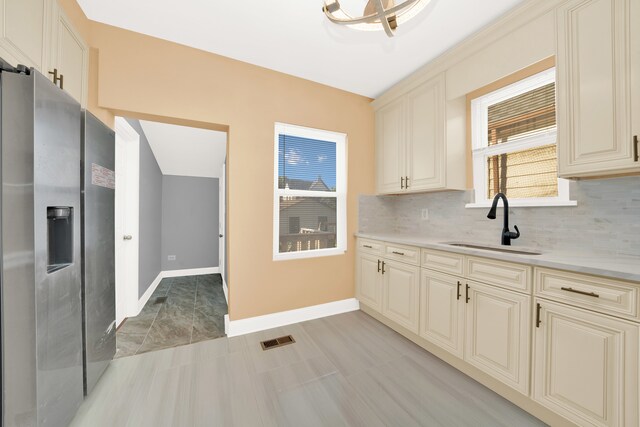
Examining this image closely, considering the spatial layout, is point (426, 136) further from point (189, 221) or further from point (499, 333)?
point (189, 221)

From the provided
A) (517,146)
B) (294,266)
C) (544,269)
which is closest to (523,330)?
(544,269)

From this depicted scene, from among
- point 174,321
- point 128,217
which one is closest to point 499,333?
point 174,321

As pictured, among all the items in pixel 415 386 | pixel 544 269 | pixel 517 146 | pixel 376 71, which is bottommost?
pixel 415 386

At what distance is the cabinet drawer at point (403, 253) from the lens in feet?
7.27

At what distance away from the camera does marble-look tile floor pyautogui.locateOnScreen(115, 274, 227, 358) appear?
2260mm

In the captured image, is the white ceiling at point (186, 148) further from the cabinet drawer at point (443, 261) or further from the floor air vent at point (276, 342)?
the cabinet drawer at point (443, 261)

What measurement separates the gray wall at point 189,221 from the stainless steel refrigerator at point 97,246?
319 cm

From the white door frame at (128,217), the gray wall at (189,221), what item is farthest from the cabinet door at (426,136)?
the gray wall at (189,221)

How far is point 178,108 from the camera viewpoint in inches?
86.6

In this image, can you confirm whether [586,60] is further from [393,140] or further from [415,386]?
[415,386]

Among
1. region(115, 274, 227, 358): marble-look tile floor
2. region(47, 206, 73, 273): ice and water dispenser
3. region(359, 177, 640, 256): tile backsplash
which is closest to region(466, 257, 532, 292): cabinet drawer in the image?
region(359, 177, 640, 256): tile backsplash

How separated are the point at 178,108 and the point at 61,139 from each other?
1.17 meters

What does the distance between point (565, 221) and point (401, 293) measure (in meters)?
1.39

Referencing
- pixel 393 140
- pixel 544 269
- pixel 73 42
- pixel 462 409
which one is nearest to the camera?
pixel 544 269
